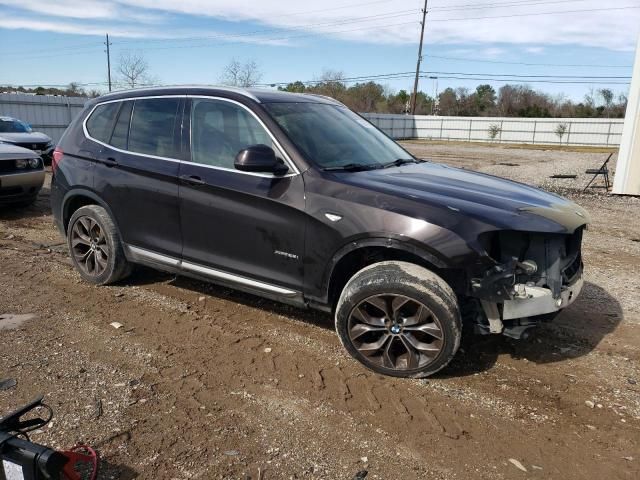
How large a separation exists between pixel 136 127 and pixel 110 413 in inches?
105

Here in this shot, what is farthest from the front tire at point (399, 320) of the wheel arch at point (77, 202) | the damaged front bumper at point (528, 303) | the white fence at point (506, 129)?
the white fence at point (506, 129)

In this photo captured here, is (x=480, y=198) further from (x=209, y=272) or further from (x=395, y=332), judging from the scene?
(x=209, y=272)

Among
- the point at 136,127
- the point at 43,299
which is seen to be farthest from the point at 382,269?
the point at 43,299

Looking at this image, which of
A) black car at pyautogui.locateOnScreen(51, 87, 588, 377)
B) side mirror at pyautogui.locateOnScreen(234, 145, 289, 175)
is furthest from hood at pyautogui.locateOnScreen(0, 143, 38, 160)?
side mirror at pyautogui.locateOnScreen(234, 145, 289, 175)

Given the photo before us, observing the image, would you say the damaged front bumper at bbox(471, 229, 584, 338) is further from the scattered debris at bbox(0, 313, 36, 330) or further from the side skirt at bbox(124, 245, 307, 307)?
the scattered debris at bbox(0, 313, 36, 330)

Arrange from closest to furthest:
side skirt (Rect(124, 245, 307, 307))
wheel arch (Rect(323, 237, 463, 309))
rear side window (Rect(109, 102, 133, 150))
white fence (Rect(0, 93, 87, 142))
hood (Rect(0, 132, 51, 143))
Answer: wheel arch (Rect(323, 237, 463, 309)), side skirt (Rect(124, 245, 307, 307)), rear side window (Rect(109, 102, 133, 150)), hood (Rect(0, 132, 51, 143)), white fence (Rect(0, 93, 87, 142))

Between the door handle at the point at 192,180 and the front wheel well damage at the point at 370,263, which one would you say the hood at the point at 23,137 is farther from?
the front wheel well damage at the point at 370,263

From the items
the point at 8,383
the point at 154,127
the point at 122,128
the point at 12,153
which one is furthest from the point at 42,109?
the point at 8,383

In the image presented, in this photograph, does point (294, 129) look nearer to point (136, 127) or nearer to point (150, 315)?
point (136, 127)

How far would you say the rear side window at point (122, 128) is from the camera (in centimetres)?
482

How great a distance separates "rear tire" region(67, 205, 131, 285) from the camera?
4955mm

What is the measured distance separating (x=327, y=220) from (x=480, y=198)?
105cm

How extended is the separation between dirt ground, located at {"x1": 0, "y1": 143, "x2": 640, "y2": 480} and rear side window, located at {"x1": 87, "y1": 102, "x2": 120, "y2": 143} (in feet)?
4.91

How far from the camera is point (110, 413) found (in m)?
3.09
